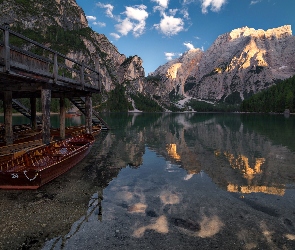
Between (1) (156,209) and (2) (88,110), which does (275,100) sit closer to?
(2) (88,110)

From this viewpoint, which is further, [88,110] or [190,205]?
[88,110]

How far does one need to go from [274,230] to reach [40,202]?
9.28 metres

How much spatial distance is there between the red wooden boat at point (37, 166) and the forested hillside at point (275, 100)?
14902cm

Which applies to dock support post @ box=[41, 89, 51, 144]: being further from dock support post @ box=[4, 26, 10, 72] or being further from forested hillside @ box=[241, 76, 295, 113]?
forested hillside @ box=[241, 76, 295, 113]

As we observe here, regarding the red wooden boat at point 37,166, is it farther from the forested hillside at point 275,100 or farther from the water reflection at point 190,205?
the forested hillside at point 275,100

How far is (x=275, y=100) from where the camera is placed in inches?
6093

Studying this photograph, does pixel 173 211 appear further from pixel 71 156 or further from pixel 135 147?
pixel 135 147

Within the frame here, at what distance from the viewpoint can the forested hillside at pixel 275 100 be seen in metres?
140

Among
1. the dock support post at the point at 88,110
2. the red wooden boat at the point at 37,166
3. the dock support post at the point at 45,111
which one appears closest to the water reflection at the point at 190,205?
the red wooden boat at the point at 37,166

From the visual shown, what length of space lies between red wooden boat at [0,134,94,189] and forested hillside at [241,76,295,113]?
5867 inches

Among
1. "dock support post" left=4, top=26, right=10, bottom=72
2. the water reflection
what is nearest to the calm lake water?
the water reflection

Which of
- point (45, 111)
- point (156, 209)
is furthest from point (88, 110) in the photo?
point (156, 209)

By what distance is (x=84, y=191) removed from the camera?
11625 millimetres

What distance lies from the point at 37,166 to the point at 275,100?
170179mm
